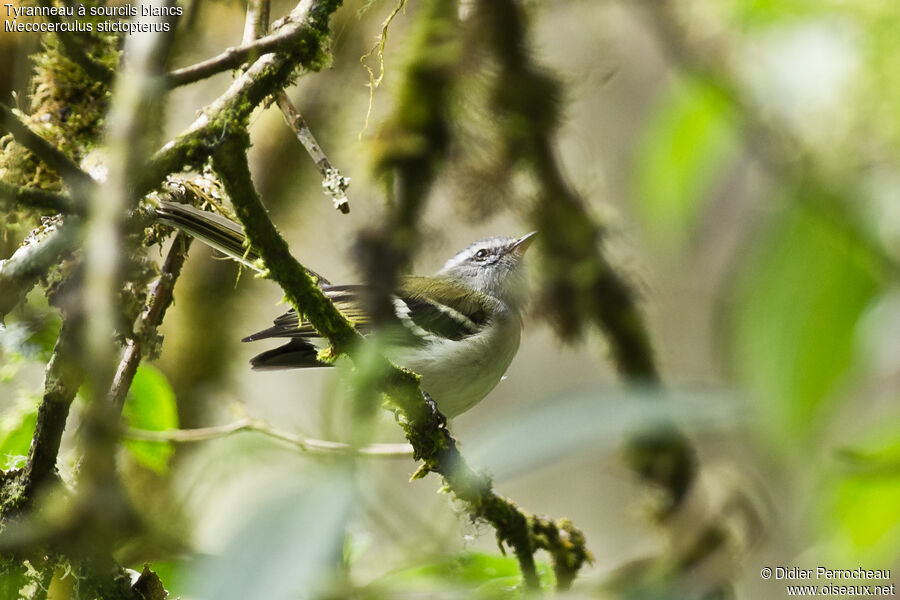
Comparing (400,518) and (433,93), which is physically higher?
(433,93)

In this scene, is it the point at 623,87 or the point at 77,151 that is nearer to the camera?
the point at 77,151

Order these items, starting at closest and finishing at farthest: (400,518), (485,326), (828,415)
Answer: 1. (828,415)
2. (400,518)
3. (485,326)

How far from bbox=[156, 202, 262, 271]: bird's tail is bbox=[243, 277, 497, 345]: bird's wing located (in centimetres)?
43

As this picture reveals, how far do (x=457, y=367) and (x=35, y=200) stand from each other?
6.01 feet

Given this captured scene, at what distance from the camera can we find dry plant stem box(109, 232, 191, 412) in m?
1.68

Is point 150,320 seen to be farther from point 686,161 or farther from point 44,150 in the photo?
point 686,161

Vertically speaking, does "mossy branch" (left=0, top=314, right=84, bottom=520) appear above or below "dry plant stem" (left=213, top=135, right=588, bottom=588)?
below

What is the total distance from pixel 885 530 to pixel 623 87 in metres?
4.41

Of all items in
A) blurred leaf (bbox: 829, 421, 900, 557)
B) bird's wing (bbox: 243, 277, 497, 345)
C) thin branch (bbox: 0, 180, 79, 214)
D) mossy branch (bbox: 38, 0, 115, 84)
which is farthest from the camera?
bird's wing (bbox: 243, 277, 497, 345)

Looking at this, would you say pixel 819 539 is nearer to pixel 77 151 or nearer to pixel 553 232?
pixel 77 151

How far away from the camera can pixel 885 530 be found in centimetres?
70

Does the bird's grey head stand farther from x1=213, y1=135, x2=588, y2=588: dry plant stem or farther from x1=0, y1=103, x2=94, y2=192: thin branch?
x1=0, y1=103, x2=94, y2=192: thin branch

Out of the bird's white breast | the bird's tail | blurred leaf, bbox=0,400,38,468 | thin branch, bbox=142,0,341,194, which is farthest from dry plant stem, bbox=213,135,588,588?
blurred leaf, bbox=0,400,38,468

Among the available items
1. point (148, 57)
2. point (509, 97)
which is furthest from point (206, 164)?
point (509, 97)
